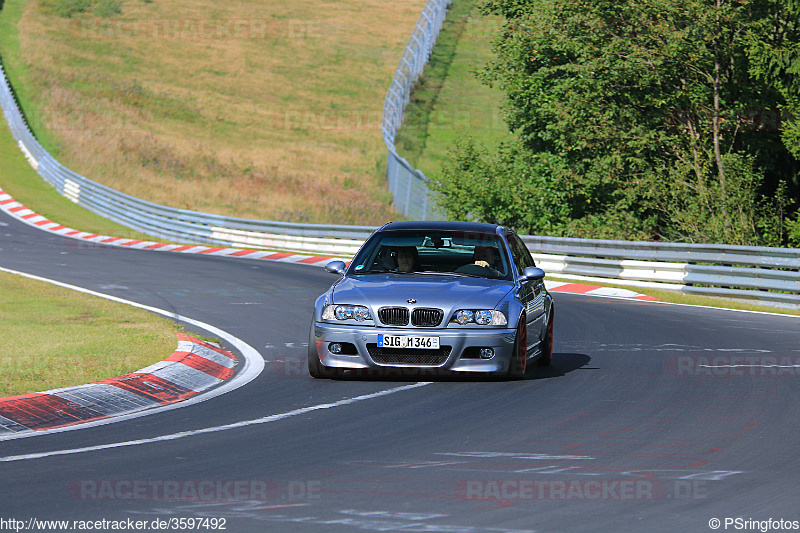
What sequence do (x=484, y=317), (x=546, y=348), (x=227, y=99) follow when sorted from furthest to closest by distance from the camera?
(x=227, y=99) < (x=546, y=348) < (x=484, y=317)

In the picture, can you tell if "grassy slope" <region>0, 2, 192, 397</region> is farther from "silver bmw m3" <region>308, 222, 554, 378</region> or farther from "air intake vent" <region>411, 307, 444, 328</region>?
"air intake vent" <region>411, 307, 444, 328</region>

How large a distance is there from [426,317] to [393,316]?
1.00 feet

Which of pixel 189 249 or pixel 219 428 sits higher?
pixel 219 428

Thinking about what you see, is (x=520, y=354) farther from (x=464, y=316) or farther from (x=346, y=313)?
(x=346, y=313)

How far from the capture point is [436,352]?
10.6 m

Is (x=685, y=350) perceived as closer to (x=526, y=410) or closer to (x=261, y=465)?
(x=526, y=410)

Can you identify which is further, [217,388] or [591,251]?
[591,251]

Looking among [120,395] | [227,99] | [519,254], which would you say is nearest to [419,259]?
[519,254]

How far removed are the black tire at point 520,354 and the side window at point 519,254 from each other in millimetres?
1065

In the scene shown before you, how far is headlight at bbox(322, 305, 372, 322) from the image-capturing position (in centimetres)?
1080

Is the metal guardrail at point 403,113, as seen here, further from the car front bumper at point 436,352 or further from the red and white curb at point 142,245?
the car front bumper at point 436,352

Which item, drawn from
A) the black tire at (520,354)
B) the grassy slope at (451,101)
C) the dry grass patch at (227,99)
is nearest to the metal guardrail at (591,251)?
the dry grass patch at (227,99)

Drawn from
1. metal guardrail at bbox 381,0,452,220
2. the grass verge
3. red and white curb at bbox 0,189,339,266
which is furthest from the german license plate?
metal guardrail at bbox 381,0,452,220

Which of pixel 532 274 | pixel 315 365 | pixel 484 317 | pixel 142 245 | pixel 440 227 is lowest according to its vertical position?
pixel 142 245
